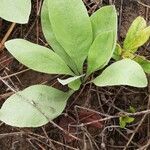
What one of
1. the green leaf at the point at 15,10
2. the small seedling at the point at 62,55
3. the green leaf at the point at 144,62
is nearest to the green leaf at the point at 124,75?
the small seedling at the point at 62,55

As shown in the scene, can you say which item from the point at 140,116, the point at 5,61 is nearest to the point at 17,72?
the point at 5,61

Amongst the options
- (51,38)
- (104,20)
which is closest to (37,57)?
(51,38)

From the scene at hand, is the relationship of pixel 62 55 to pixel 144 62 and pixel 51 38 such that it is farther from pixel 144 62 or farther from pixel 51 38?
pixel 144 62

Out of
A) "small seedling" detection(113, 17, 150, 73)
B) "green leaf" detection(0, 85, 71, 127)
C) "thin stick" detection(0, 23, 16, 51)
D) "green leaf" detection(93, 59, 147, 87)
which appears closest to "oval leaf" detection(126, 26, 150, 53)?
"small seedling" detection(113, 17, 150, 73)

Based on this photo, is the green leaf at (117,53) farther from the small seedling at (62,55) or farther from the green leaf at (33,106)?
the green leaf at (33,106)

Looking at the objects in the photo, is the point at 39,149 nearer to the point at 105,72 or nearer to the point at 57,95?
the point at 57,95
